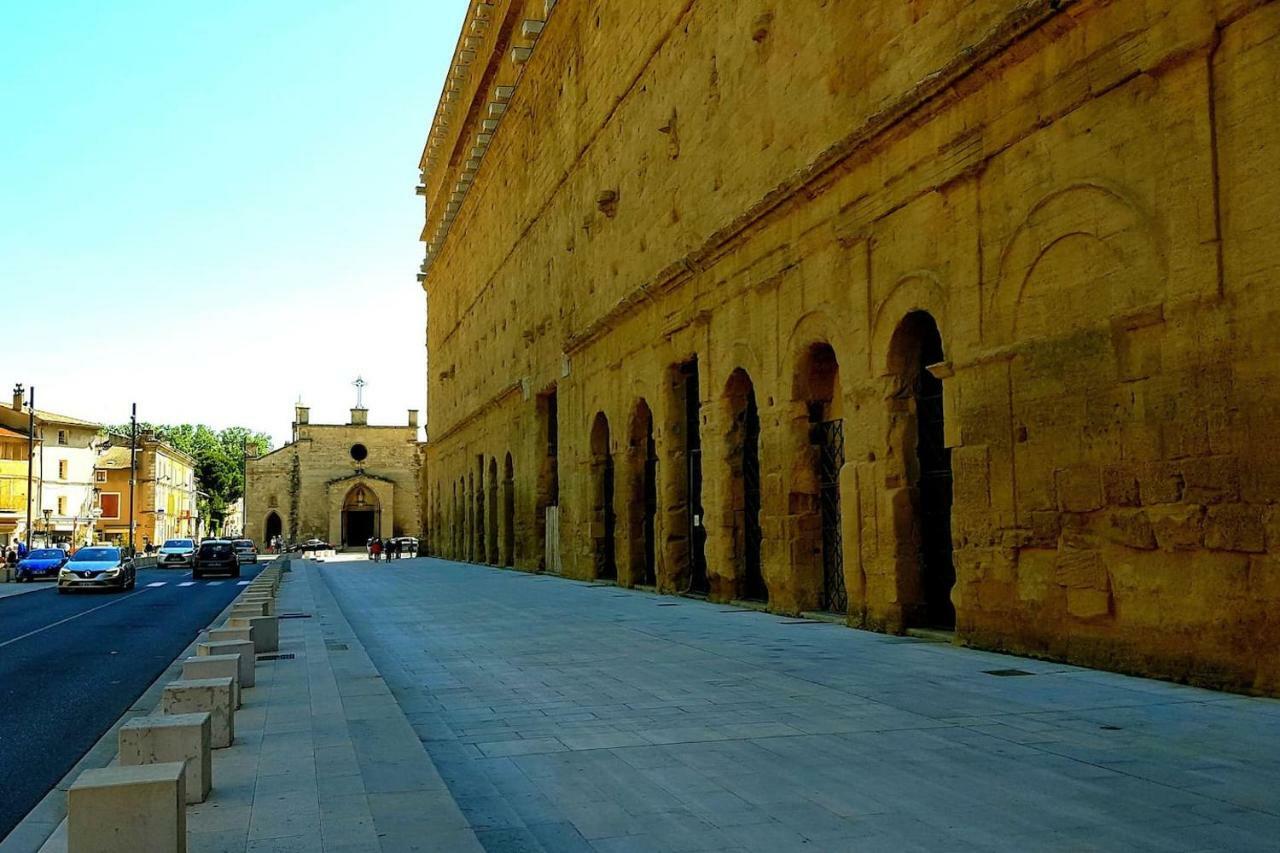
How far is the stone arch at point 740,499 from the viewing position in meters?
17.9

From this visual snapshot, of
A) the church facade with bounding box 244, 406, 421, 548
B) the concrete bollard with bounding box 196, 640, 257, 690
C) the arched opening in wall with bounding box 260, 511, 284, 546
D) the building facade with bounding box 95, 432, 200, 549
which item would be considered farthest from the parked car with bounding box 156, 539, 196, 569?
the concrete bollard with bounding box 196, 640, 257, 690

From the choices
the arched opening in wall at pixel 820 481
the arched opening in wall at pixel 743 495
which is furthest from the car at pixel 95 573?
the arched opening in wall at pixel 820 481

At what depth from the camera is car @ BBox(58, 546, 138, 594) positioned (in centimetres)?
2852

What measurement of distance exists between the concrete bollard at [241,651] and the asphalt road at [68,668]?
39.6 inches

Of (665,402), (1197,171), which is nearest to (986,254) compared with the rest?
(1197,171)

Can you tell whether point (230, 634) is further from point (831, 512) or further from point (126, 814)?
point (831, 512)

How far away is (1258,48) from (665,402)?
1367cm

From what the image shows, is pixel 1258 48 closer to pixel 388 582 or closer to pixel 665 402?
pixel 665 402

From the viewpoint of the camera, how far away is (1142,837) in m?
4.56

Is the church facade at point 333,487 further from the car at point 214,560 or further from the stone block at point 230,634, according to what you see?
the stone block at point 230,634

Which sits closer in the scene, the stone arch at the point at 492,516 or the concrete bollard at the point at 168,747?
the concrete bollard at the point at 168,747

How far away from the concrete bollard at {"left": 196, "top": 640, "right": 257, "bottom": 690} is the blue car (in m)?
33.4

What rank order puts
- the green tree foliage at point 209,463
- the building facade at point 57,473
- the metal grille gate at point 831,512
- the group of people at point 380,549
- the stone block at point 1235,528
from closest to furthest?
1. the stone block at point 1235,528
2. the metal grille gate at point 831,512
3. the group of people at point 380,549
4. the building facade at point 57,473
5. the green tree foliage at point 209,463

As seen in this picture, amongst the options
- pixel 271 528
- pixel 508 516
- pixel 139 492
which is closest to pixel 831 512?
pixel 508 516
